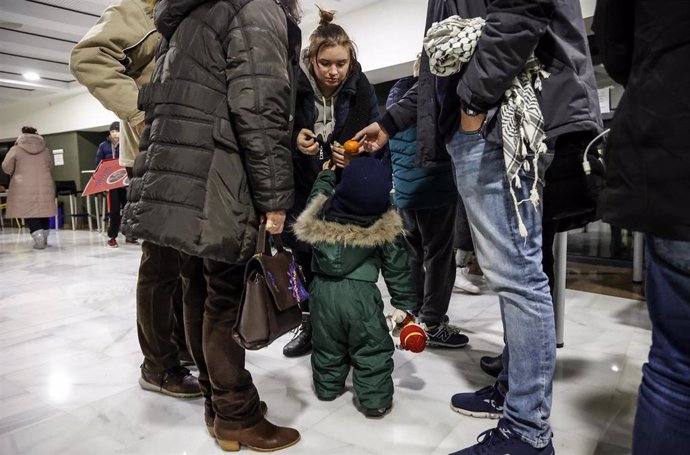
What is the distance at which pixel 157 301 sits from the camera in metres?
1.57

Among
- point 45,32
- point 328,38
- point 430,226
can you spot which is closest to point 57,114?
point 45,32

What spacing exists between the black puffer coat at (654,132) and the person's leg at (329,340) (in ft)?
3.32

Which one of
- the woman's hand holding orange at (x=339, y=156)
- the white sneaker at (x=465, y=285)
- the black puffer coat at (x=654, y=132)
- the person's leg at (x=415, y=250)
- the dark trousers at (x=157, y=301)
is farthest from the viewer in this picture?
the white sneaker at (x=465, y=285)

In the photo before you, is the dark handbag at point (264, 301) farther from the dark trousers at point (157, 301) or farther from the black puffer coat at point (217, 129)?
the dark trousers at point (157, 301)

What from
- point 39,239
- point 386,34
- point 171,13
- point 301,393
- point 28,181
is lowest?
point 301,393

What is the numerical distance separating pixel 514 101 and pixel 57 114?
427 inches

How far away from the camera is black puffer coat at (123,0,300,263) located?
1.16 m

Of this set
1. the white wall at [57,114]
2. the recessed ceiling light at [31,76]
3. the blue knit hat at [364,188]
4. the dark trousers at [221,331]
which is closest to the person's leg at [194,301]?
the dark trousers at [221,331]

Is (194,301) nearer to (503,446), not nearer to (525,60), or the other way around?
(503,446)

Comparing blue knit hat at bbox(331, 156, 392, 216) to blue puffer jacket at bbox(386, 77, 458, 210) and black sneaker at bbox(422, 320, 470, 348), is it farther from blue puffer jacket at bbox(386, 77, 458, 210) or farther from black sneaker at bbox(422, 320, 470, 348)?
black sneaker at bbox(422, 320, 470, 348)

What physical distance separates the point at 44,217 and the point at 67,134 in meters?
4.92

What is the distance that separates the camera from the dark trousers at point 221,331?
49.9 inches

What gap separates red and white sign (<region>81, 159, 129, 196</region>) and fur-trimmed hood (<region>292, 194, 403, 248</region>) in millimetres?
4675

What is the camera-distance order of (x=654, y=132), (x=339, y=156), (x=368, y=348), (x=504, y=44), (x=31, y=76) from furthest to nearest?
(x=31, y=76), (x=339, y=156), (x=368, y=348), (x=504, y=44), (x=654, y=132)
